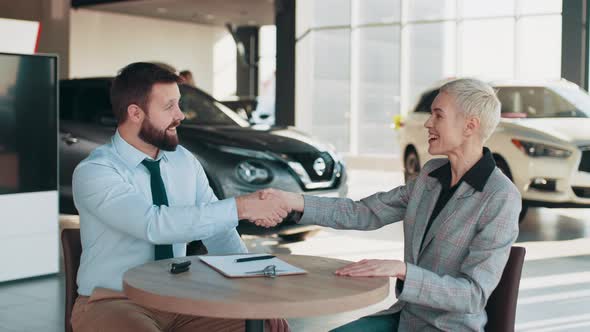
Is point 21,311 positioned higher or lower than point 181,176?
lower

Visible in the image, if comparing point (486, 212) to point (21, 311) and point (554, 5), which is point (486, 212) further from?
point (554, 5)

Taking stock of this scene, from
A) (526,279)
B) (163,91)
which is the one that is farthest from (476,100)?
(526,279)

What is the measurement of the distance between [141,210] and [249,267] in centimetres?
42

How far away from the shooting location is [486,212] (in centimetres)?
245

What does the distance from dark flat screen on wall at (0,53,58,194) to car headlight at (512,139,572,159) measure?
13.5ft

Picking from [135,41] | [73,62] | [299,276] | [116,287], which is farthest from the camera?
[135,41]

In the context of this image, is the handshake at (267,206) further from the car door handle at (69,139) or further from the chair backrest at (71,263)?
the car door handle at (69,139)

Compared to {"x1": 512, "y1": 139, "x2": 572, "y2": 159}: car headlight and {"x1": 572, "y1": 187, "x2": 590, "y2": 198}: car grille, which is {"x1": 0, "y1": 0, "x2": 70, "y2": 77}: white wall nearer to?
{"x1": 512, "y1": 139, "x2": 572, "y2": 159}: car headlight

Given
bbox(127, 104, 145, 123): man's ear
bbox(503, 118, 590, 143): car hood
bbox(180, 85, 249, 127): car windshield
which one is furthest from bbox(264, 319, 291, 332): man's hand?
bbox(503, 118, 590, 143): car hood

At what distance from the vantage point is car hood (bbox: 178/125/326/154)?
631 cm

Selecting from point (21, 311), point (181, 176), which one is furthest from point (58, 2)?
point (181, 176)

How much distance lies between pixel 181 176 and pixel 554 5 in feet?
41.2

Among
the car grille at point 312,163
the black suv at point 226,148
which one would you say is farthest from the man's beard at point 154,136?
the car grille at point 312,163

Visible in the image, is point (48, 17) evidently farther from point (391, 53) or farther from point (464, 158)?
point (464, 158)
